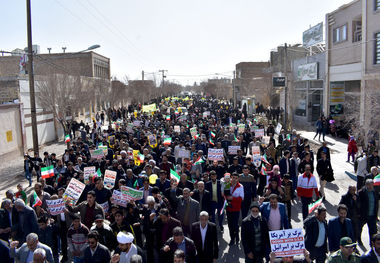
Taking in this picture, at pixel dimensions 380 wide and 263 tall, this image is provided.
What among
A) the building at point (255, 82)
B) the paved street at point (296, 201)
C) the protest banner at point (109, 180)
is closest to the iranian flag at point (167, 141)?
the paved street at point (296, 201)

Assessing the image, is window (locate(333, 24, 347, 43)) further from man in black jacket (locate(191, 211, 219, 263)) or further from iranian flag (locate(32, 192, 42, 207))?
iranian flag (locate(32, 192, 42, 207))

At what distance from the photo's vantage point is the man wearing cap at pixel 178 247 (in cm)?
569

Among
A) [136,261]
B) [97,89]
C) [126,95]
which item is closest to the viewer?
[136,261]

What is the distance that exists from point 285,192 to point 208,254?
3046mm

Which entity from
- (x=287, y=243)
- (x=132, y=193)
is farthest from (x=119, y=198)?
(x=287, y=243)

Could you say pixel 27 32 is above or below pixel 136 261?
above

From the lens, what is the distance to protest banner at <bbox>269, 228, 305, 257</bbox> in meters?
5.67

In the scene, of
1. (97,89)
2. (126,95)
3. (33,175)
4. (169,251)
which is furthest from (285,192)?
(126,95)

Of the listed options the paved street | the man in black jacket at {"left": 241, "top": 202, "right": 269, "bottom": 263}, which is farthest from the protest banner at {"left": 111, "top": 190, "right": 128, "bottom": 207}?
the man in black jacket at {"left": 241, "top": 202, "right": 269, "bottom": 263}

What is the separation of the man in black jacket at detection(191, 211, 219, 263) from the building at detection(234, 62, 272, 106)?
41694mm

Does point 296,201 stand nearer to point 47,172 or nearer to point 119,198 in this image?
point 119,198

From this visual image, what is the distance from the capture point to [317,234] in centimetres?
629

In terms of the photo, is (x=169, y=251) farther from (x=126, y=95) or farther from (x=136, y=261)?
(x=126, y=95)

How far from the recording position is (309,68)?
35.8 m
